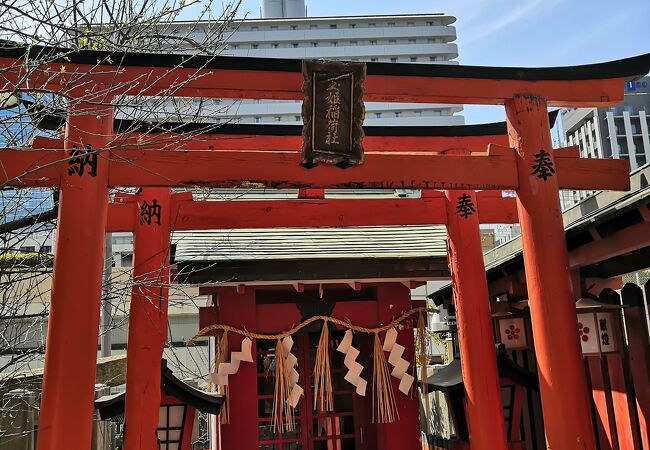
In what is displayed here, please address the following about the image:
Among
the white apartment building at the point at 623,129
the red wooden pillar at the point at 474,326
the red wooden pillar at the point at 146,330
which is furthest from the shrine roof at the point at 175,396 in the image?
the white apartment building at the point at 623,129

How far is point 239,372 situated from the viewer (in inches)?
364

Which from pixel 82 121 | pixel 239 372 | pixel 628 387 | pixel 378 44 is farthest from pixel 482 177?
pixel 378 44

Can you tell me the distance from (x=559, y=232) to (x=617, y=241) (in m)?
0.66

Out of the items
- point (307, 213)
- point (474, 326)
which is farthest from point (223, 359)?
point (474, 326)

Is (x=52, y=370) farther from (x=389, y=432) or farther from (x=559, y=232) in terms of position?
(x=389, y=432)

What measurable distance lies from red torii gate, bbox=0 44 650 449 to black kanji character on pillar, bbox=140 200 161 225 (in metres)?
1.91

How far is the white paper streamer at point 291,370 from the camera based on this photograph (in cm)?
911

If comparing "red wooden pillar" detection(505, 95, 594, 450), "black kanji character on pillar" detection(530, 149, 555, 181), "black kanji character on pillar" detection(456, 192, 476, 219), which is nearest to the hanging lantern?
"red wooden pillar" detection(505, 95, 594, 450)

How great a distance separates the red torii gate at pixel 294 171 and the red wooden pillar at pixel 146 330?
4.44ft

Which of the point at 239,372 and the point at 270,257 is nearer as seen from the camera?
the point at 270,257

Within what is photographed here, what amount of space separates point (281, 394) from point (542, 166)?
5.20 metres

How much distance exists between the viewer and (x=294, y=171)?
5234 millimetres

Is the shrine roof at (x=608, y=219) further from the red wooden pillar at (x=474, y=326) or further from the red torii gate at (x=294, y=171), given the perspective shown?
the red wooden pillar at (x=474, y=326)

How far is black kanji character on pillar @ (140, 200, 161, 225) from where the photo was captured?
7.09m
